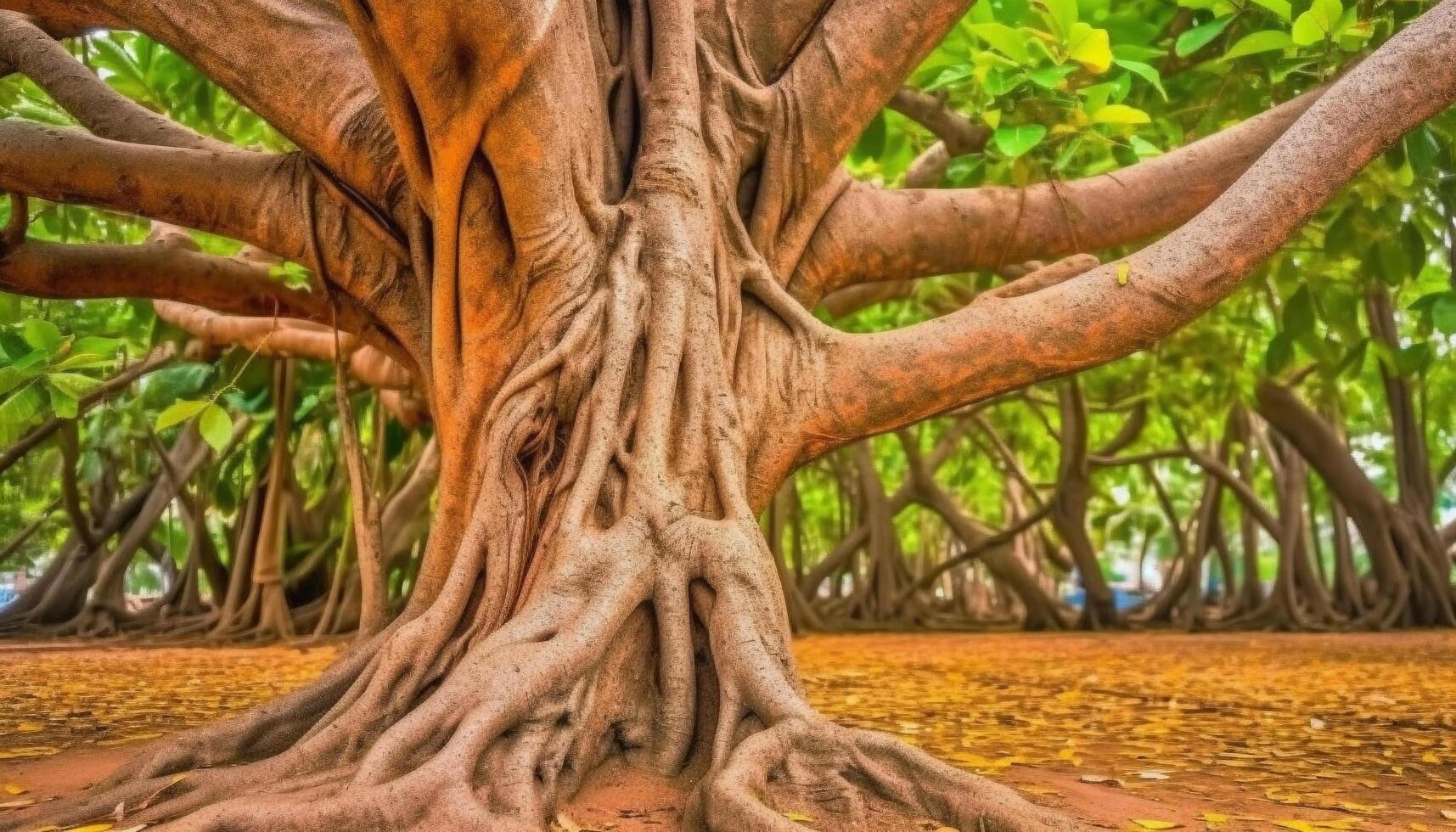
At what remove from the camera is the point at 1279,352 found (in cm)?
484

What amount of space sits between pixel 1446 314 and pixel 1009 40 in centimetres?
164

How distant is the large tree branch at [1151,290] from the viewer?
2.82 m

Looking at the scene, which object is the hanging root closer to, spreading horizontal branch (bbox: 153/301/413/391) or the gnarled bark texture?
the gnarled bark texture

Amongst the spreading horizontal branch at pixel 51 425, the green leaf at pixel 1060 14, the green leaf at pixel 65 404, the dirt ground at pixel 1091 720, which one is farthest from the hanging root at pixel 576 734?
the spreading horizontal branch at pixel 51 425

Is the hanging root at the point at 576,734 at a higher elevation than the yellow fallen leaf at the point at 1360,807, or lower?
higher

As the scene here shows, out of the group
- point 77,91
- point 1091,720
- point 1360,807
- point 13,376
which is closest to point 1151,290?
point 1360,807

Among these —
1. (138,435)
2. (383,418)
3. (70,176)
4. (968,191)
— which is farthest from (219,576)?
(968,191)

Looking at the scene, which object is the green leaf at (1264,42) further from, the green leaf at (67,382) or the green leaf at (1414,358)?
the green leaf at (67,382)

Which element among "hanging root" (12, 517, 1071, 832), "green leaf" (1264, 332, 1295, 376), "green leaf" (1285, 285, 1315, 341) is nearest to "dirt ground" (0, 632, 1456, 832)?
"hanging root" (12, 517, 1071, 832)

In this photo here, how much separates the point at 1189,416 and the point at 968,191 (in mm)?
7885

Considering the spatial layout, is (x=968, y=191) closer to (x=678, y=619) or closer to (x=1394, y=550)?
(x=678, y=619)

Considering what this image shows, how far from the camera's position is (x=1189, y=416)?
10.8 meters

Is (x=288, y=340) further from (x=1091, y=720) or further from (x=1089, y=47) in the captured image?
(x=1089, y=47)

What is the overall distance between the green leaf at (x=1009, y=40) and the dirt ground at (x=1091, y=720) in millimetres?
1815
